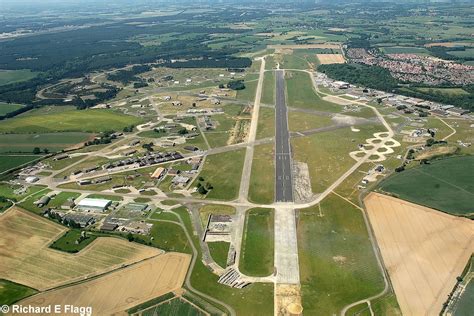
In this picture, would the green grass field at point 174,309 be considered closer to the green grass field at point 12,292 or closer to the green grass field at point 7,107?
the green grass field at point 12,292

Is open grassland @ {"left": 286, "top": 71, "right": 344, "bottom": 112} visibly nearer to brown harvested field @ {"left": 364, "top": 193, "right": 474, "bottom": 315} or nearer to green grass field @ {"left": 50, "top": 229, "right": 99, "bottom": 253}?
brown harvested field @ {"left": 364, "top": 193, "right": 474, "bottom": 315}

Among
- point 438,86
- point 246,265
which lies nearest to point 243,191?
point 246,265

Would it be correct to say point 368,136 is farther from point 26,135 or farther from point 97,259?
point 26,135

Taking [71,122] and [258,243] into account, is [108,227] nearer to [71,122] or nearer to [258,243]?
[258,243]

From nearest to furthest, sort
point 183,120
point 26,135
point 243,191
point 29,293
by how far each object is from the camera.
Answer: point 29,293 < point 243,191 < point 26,135 < point 183,120

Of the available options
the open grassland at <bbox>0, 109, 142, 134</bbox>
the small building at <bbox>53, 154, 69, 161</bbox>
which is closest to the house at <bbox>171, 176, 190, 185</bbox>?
the small building at <bbox>53, 154, 69, 161</bbox>

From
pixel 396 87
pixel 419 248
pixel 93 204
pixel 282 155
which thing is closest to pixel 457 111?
pixel 396 87
